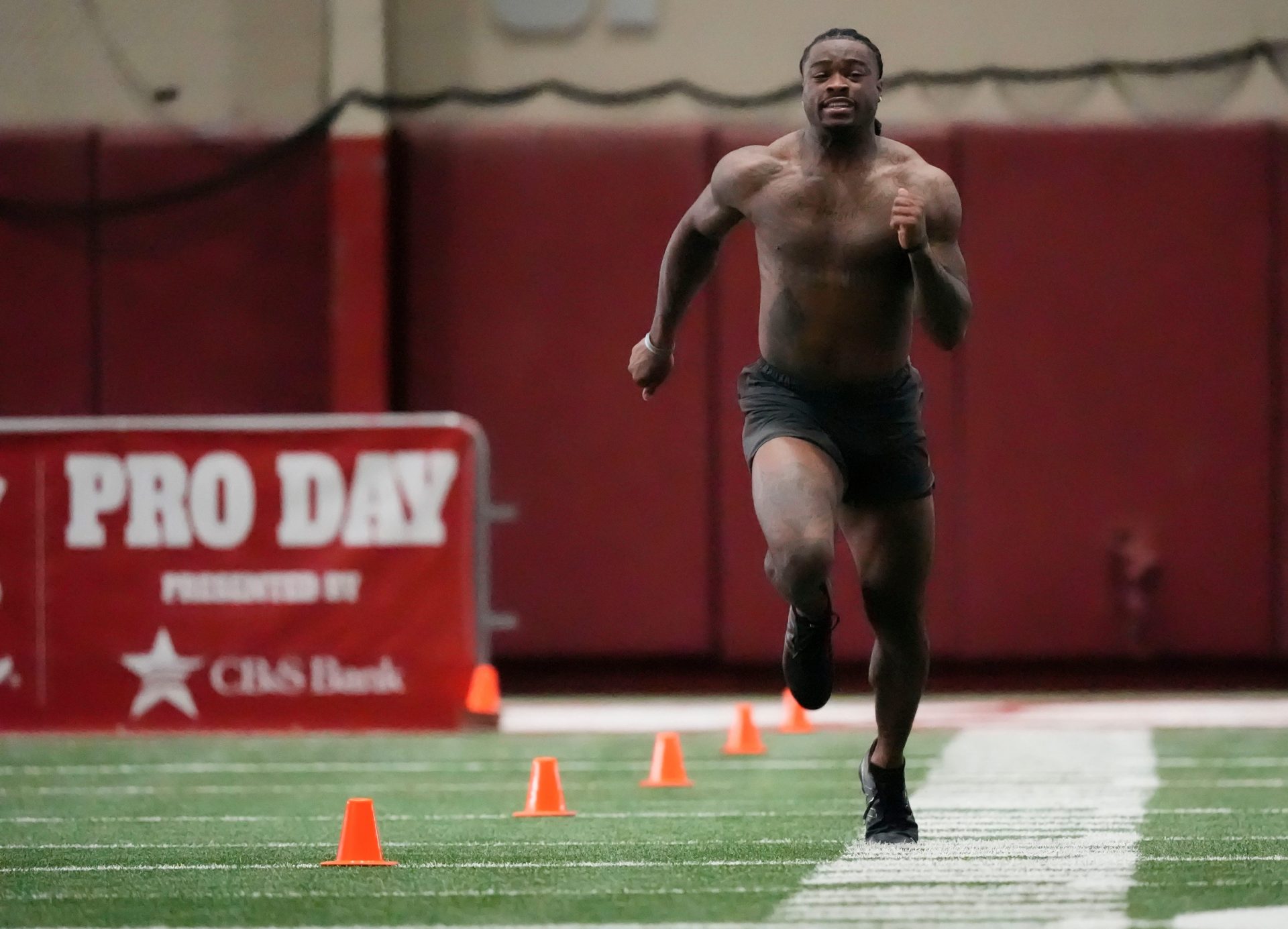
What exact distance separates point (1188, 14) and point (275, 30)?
6038mm

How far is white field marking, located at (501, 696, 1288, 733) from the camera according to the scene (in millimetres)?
12391

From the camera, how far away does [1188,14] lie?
50.0ft

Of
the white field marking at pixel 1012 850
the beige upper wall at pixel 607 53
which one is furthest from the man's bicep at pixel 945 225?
the beige upper wall at pixel 607 53

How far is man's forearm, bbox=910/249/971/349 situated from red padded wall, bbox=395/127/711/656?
9.10m

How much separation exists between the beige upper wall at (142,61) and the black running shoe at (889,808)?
33.0 feet

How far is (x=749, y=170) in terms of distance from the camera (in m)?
6.47

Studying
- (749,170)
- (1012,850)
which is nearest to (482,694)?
(749,170)

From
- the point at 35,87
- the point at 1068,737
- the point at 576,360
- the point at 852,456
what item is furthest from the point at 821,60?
the point at 35,87

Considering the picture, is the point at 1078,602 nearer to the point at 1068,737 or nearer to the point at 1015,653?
the point at 1015,653

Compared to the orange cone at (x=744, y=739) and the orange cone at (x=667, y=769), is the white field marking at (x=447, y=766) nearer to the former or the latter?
the orange cone at (x=744, y=739)

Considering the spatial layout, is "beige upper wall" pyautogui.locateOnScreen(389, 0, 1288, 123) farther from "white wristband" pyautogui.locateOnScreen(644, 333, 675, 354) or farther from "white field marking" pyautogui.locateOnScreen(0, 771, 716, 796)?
"white wristband" pyautogui.locateOnScreen(644, 333, 675, 354)

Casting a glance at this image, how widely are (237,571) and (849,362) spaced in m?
6.11

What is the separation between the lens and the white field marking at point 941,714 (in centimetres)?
1239

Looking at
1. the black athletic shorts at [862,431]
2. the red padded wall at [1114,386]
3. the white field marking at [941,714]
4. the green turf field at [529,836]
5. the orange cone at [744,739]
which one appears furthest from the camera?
the red padded wall at [1114,386]
